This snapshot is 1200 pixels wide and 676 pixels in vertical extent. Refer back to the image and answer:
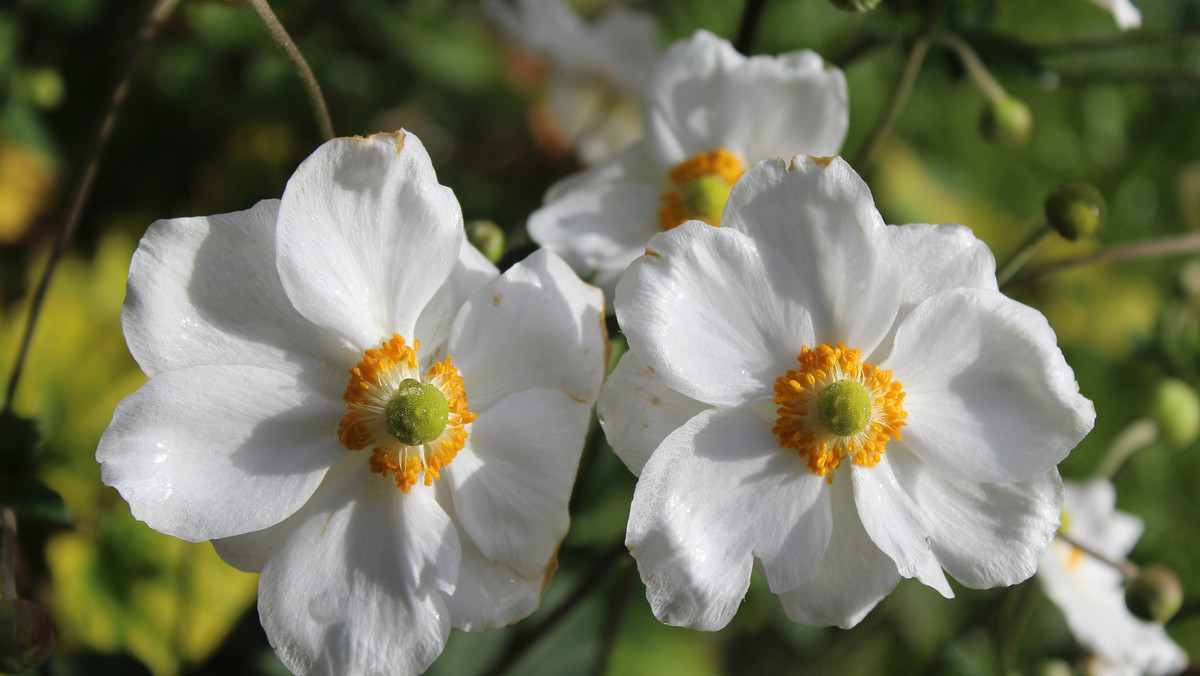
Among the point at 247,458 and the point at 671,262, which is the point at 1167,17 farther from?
the point at 247,458

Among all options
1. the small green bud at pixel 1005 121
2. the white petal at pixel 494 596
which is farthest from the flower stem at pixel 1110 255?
the white petal at pixel 494 596

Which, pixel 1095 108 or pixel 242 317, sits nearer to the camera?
pixel 242 317

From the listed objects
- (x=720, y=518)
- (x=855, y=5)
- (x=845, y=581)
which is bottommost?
(x=845, y=581)

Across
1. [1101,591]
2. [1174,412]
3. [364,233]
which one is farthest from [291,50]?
[1101,591]

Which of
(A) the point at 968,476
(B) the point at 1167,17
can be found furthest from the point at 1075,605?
(B) the point at 1167,17

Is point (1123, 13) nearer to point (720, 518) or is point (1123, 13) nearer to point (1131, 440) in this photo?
point (1131, 440)

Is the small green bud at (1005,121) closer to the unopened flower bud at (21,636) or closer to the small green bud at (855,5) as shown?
the small green bud at (855,5)
